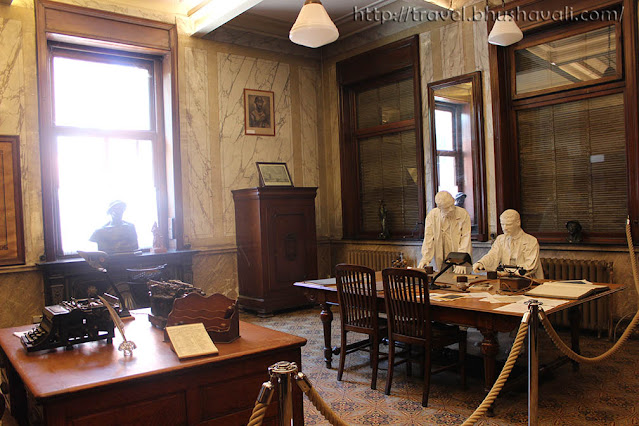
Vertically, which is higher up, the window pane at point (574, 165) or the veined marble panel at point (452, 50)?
the veined marble panel at point (452, 50)

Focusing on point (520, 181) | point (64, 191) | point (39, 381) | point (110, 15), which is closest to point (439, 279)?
point (520, 181)

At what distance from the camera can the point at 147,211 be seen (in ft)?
24.0

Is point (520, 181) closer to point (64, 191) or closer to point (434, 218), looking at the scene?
point (434, 218)

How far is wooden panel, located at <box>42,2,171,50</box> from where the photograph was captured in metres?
6.27

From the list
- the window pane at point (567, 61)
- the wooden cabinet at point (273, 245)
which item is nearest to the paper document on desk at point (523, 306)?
the window pane at point (567, 61)

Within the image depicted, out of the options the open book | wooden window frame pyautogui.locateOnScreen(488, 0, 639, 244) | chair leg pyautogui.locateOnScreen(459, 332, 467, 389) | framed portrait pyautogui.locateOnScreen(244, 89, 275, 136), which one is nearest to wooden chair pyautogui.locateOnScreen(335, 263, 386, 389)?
chair leg pyautogui.locateOnScreen(459, 332, 467, 389)

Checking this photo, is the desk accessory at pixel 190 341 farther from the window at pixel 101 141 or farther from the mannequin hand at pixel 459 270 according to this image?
the window at pixel 101 141

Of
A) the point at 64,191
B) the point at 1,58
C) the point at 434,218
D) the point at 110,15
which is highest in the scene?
the point at 110,15

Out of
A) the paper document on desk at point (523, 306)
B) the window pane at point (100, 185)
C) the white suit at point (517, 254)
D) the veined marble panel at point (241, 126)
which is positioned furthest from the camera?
the veined marble panel at point (241, 126)

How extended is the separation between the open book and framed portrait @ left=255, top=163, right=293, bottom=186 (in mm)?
4674

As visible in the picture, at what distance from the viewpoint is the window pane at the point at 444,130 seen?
7094 mm

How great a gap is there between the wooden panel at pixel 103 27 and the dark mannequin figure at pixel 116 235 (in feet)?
6.98

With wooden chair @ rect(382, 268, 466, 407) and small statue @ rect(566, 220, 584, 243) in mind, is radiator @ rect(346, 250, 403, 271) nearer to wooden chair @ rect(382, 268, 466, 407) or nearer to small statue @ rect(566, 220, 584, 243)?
small statue @ rect(566, 220, 584, 243)

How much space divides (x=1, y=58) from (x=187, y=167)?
2516 mm
